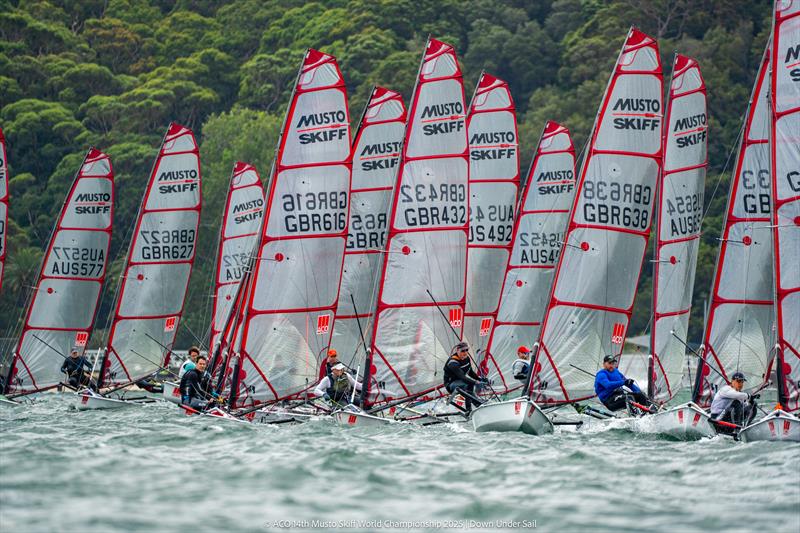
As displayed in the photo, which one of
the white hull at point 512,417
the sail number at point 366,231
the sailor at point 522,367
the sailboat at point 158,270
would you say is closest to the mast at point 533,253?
the sailor at point 522,367

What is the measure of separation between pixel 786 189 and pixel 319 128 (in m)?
8.65

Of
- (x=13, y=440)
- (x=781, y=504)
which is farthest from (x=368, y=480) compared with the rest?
(x=13, y=440)

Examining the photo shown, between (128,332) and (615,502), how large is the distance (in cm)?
2053

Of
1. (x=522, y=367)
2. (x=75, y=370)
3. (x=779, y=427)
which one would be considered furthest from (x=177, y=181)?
(x=779, y=427)

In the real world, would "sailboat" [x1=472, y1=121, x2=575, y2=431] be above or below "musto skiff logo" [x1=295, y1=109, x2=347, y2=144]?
below

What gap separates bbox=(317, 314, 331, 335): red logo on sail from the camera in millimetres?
23781

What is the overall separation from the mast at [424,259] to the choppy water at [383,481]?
251cm

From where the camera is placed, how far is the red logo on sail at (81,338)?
32.2 m

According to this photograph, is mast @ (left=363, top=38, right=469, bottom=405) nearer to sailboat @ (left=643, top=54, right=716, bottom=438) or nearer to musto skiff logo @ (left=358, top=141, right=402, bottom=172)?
sailboat @ (left=643, top=54, right=716, bottom=438)

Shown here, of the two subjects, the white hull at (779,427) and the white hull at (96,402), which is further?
the white hull at (96,402)

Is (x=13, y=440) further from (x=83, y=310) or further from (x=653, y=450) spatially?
(x=83, y=310)

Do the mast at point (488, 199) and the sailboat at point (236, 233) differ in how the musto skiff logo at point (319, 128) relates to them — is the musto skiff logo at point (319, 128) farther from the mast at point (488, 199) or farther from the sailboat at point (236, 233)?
the sailboat at point (236, 233)

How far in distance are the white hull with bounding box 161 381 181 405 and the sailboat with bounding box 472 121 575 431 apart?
700cm

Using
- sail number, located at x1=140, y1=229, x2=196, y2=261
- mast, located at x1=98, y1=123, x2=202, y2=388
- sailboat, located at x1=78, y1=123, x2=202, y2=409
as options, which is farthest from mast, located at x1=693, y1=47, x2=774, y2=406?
sail number, located at x1=140, y1=229, x2=196, y2=261
